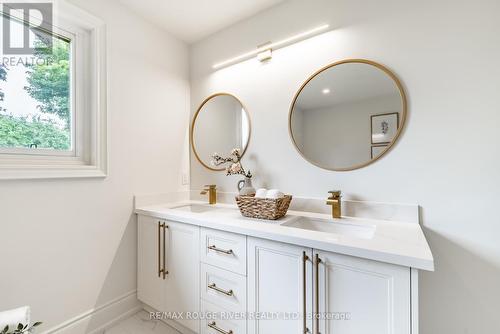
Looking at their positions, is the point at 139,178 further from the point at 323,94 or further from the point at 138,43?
the point at 323,94

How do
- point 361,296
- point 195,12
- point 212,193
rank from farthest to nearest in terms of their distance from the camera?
1. point 212,193
2. point 195,12
3. point 361,296

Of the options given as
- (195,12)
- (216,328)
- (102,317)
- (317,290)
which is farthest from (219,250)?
(195,12)

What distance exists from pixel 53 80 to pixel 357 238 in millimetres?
2059

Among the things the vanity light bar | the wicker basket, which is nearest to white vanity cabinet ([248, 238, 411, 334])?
the wicker basket

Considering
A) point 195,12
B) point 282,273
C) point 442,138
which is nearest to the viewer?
point 282,273

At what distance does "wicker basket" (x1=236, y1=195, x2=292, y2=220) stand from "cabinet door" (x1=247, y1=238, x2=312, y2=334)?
0.85 feet

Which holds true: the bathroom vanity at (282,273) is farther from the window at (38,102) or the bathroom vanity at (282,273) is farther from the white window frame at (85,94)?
the window at (38,102)

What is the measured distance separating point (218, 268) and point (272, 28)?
1792 millimetres

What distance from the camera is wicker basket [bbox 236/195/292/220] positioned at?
1.38 metres

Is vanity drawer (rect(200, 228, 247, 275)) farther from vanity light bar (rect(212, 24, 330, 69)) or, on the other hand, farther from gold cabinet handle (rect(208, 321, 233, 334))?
vanity light bar (rect(212, 24, 330, 69))

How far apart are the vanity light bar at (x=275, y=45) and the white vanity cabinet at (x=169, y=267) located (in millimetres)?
1438

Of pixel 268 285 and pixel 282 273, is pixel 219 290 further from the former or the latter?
pixel 282 273

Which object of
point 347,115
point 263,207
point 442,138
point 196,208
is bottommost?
point 196,208

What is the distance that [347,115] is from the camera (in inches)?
57.2
